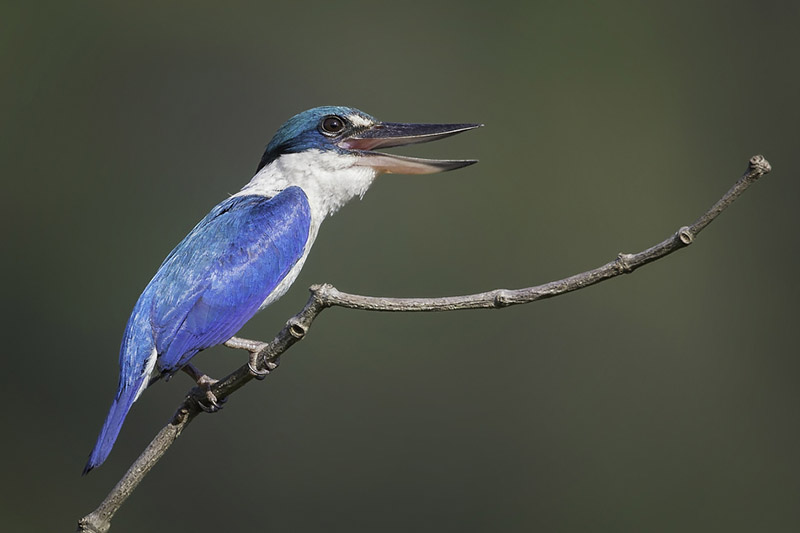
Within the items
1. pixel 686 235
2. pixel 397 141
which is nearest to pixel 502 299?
pixel 686 235

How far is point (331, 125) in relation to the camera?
11.1ft

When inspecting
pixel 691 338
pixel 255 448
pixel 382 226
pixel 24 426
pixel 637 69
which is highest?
pixel 637 69

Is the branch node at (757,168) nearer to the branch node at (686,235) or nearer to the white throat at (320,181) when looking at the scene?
the branch node at (686,235)

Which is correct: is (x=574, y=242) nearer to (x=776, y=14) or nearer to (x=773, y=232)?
(x=773, y=232)

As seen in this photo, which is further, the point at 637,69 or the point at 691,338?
the point at 637,69

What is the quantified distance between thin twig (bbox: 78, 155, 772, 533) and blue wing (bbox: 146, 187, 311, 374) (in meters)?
0.29

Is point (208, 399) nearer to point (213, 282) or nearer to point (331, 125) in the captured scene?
point (213, 282)

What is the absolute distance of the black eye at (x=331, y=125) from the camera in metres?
3.37

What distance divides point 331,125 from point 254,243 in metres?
0.54

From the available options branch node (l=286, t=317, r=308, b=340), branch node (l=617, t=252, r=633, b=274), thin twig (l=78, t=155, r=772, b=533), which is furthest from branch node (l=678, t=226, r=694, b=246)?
branch node (l=286, t=317, r=308, b=340)

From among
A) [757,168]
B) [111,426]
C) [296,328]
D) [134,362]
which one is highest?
[757,168]

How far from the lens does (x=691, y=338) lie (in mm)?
6234

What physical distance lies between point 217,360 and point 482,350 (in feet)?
5.18

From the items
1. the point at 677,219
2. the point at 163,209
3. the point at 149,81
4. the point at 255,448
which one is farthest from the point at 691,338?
the point at 149,81
